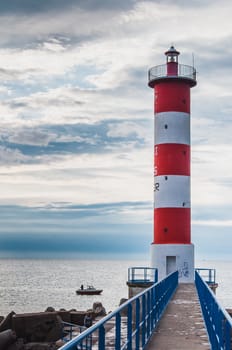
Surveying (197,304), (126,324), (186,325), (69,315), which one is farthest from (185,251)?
(126,324)

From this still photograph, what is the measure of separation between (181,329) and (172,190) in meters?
13.8

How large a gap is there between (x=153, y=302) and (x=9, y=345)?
325 inches

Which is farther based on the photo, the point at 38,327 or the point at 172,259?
the point at 172,259

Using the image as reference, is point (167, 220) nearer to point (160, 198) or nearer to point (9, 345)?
point (160, 198)

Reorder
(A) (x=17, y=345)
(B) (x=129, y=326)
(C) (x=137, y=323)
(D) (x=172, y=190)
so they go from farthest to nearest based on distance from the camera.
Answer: (D) (x=172, y=190), (A) (x=17, y=345), (C) (x=137, y=323), (B) (x=129, y=326)

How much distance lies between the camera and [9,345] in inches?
795

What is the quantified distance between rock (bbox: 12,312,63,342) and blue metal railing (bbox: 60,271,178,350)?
24.6 feet

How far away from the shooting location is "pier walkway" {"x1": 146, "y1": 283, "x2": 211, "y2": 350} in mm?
11797

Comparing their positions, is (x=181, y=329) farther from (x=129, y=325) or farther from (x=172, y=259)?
(x=172, y=259)

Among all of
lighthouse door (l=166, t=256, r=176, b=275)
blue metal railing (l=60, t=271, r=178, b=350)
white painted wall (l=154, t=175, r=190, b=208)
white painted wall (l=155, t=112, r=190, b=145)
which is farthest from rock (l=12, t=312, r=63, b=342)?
white painted wall (l=155, t=112, r=190, b=145)

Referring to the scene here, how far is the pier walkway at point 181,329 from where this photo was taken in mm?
11797

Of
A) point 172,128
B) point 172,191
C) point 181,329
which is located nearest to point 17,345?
point 181,329

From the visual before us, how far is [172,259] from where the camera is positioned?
27.6 metres

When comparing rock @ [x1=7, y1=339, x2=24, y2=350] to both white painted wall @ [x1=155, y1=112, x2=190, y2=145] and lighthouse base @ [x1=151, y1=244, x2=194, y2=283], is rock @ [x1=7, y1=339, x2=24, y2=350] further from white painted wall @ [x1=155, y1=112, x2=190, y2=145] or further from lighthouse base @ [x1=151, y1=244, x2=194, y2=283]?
white painted wall @ [x1=155, y1=112, x2=190, y2=145]
